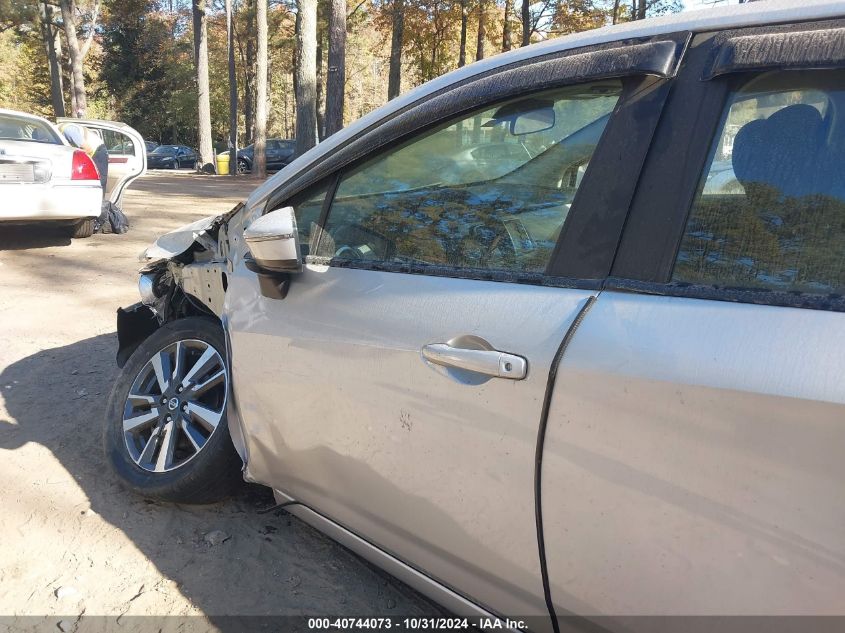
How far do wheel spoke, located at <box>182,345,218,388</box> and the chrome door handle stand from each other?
1.43m

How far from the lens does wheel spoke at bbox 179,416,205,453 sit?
2844 mm

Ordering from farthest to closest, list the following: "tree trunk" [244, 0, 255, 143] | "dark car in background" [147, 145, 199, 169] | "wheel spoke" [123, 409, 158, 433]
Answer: "tree trunk" [244, 0, 255, 143], "dark car in background" [147, 145, 199, 169], "wheel spoke" [123, 409, 158, 433]

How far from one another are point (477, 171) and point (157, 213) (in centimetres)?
1119

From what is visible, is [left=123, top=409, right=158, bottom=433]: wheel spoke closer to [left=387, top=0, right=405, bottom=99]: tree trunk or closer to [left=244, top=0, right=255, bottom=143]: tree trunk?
[left=387, top=0, right=405, bottom=99]: tree trunk

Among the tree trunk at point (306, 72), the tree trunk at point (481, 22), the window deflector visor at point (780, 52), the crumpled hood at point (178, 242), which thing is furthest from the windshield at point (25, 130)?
Answer: the tree trunk at point (481, 22)

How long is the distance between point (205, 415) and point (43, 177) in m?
6.43

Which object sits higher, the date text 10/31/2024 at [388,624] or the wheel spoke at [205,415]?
the wheel spoke at [205,415]

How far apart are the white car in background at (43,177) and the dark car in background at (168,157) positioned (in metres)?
25.7

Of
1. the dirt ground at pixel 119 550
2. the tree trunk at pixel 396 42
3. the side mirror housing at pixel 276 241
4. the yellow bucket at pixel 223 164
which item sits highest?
the tree trunk at pixel 396 42

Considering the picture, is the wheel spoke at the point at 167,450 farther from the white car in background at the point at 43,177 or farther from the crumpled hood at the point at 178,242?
the white car in background at the point at 43,177

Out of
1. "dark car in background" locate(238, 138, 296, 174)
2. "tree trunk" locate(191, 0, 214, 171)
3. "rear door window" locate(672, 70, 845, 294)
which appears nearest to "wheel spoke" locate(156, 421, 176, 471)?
"rear door window" locate(672, 70, 845, 294)

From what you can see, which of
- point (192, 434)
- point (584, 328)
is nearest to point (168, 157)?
point (192, 434)

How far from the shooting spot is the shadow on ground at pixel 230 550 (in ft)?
7.90

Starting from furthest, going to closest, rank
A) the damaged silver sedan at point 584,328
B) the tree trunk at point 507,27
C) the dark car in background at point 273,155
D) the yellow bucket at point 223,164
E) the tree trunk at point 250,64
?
the tree trunk at point 250,64, the dark car in background at point 273,155, the yellow bucket at point 223,164, the tree trunk at point 507,27, the damaged silver sedan at point 584,328
